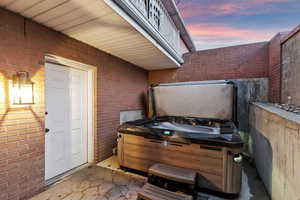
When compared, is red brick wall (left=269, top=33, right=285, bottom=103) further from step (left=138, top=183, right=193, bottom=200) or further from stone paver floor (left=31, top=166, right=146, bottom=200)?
stone paver floor (left=31, top=166, right=146, bottom=200)

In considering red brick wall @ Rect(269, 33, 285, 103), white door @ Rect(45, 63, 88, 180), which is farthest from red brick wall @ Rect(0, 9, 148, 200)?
red brick wall @ Rect(269, 33, 285, 103)

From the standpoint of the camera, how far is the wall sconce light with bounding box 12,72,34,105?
167 centimetres

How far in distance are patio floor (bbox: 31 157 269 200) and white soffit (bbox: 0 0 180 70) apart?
96.1 inches

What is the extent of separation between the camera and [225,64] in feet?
12.5

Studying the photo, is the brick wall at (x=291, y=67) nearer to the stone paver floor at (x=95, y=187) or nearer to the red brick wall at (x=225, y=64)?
the red brick wall at (x=225, y=64)

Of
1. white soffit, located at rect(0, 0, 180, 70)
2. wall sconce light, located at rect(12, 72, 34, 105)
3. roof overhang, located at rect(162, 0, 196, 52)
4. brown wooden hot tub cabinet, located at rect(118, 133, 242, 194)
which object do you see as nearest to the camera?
white soffit, located at rect(0, 0, 180, 70)

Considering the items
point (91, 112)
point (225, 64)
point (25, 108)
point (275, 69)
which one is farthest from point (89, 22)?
point (275, 69)

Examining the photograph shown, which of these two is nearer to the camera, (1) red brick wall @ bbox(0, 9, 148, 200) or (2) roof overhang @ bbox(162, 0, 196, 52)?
(1) red brick wall @ bbox(0, 9, 148, 200)

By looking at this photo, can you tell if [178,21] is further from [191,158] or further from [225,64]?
[191,158]

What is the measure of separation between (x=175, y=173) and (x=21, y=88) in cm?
229

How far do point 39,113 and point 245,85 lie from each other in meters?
4.41

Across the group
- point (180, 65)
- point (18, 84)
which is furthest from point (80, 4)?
point (180, 65)

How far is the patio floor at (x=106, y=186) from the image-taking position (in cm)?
189

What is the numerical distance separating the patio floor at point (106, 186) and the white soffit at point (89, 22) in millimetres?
2442
